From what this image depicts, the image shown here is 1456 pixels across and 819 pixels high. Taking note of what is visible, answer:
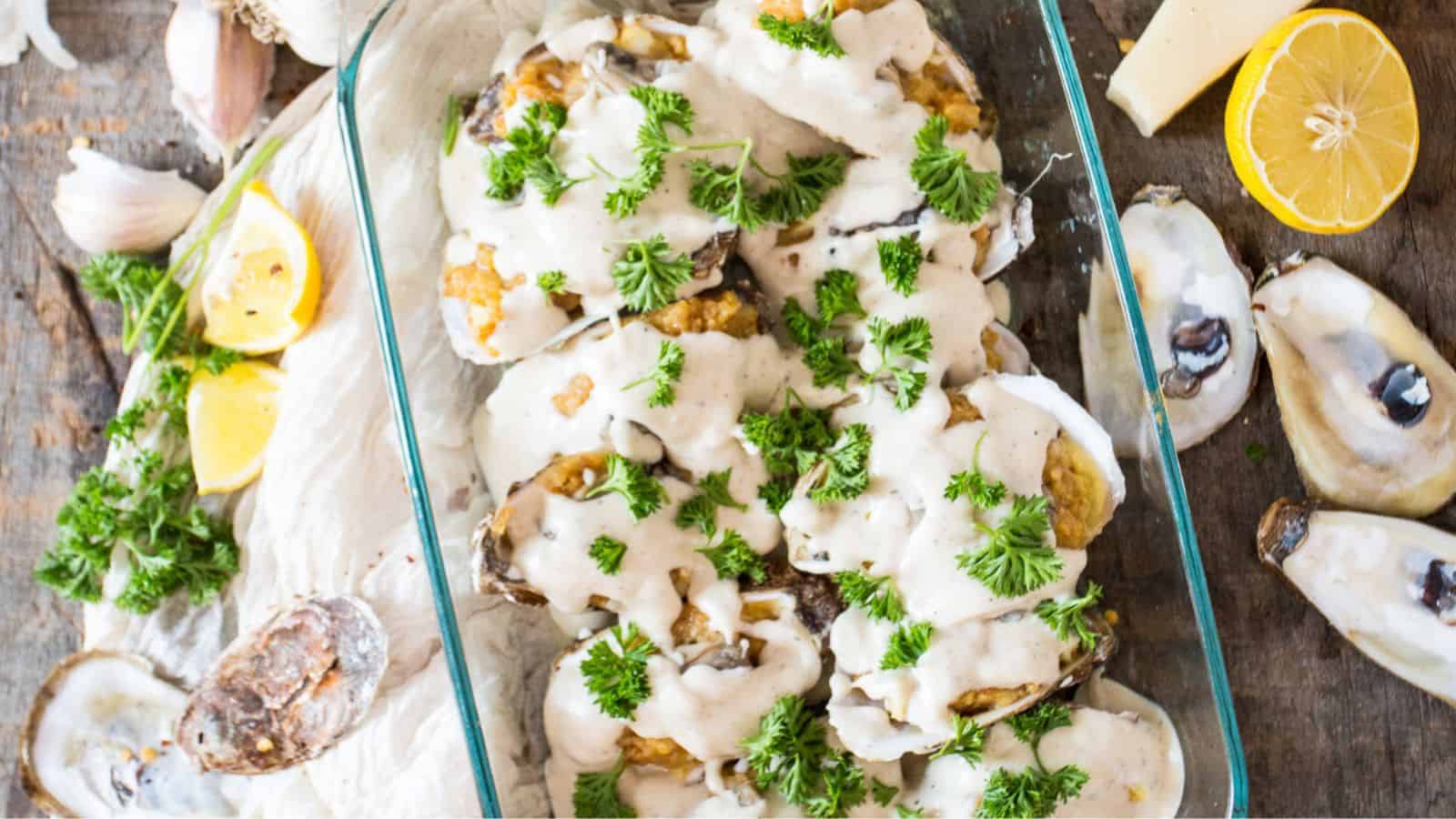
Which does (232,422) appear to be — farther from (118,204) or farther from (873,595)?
(873,595)

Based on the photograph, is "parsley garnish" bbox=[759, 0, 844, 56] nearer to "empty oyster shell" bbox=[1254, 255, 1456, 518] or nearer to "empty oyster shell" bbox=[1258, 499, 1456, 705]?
"empty oyster shell" bbox=[1254, 255, 1456, 518]

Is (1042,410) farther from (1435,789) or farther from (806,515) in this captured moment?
(1435,789)

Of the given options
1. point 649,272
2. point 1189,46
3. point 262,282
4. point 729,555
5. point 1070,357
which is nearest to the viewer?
point 649,272

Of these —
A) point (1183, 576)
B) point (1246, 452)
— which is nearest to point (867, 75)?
point (1183, 576)

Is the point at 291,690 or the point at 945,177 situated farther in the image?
the point at 291,690

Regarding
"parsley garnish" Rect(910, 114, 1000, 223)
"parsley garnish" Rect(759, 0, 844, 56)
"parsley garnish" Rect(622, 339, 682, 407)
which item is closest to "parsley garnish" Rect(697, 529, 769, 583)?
"parsley garnish" Rect(622, 339, 682, 407)

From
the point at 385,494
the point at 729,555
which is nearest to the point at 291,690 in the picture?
the point at 385,494
